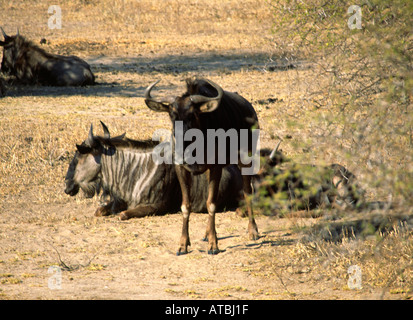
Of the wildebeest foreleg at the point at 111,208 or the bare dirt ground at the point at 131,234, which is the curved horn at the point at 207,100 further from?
the wildebeest foreleg at the point at 111,208

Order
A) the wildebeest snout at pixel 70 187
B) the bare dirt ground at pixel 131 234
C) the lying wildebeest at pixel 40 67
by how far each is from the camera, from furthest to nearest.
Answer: the lying wildebeest at pixel 40 67 < the wildebeest snout at pixel 70 187 < the bare dirt ground at pixel 131 234

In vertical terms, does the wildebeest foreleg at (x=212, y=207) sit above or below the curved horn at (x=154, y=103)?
below

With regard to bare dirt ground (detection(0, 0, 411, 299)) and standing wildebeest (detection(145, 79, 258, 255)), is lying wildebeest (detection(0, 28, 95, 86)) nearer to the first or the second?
bare dirt ground (detection(0, 0, 411, 299))

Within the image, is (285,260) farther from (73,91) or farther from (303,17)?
(73,91)

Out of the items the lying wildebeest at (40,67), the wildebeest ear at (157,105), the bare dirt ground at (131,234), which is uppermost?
the lying wildebeest at (40,67)

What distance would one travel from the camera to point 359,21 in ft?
25.6

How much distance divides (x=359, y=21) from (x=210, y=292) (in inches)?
156

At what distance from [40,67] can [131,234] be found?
1042 cm

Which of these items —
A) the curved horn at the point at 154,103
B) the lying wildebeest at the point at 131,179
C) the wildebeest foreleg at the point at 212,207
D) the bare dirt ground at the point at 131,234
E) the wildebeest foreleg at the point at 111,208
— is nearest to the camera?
the bare dirt ground at the point at 131,234

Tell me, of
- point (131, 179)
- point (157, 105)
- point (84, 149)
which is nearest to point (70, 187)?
point (84, 149)

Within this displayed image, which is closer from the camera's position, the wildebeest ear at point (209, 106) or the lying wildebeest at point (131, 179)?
the wildebeest ear at point (209, 106)

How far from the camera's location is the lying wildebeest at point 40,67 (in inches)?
656

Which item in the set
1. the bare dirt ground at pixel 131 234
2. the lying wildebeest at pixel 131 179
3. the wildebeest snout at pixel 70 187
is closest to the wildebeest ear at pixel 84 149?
the lying wildebeest at pixel 131 179

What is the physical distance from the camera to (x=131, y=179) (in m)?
8.61
